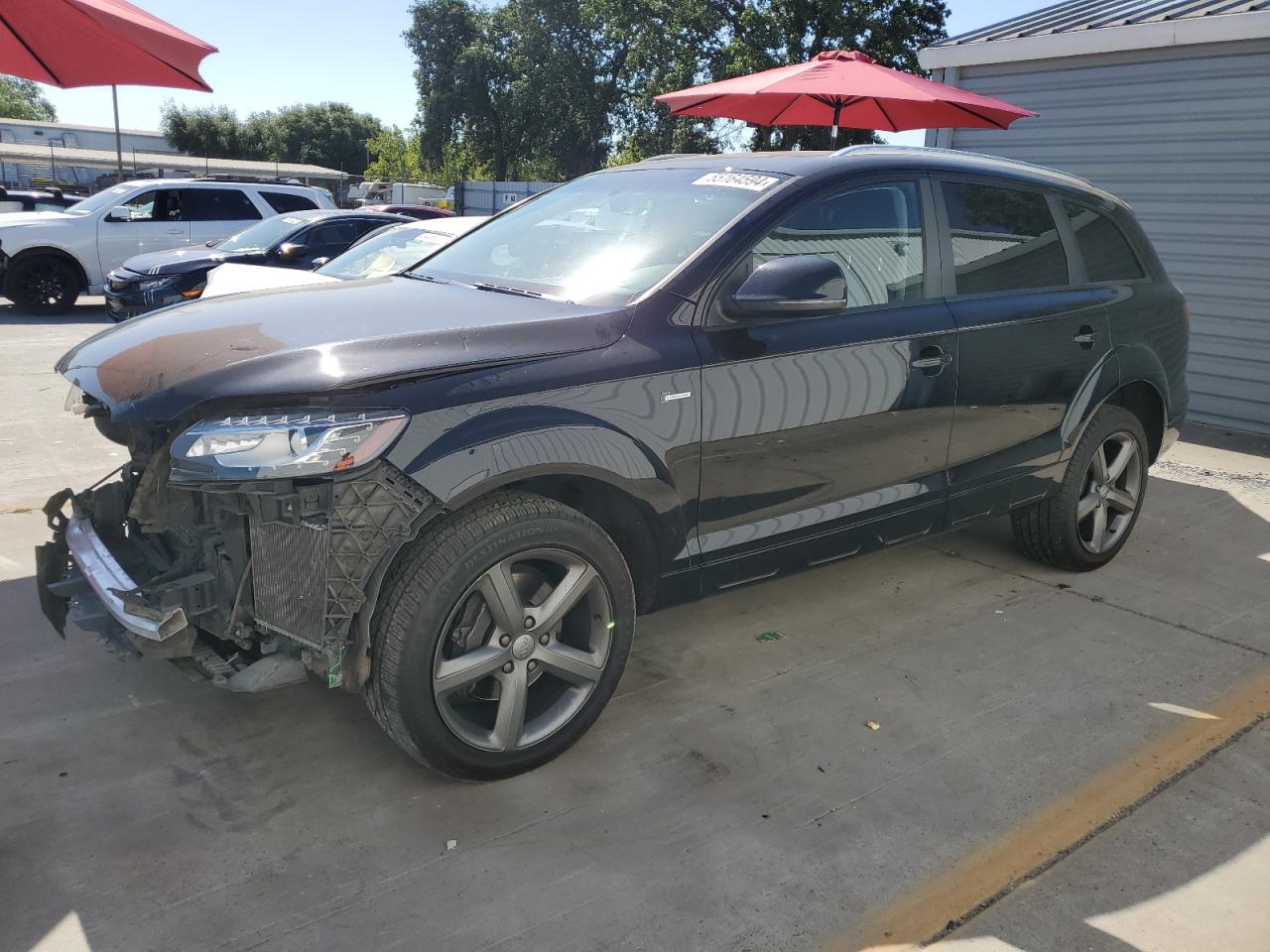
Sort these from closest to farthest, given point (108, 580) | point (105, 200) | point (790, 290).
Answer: point (108, 580)
point (790, 290)
point (105, 200)

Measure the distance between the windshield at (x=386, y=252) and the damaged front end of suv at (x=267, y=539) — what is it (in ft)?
15.9

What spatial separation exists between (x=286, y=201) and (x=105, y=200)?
2287mm

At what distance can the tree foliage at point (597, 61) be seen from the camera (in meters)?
29.8

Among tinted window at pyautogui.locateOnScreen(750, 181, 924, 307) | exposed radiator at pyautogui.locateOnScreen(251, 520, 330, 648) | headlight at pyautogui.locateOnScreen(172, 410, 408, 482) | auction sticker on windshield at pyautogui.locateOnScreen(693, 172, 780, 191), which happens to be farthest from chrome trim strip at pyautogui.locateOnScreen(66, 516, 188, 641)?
auction sticker on windshield at pyautogui.locateOnScreen(693, 172, 780, 191)

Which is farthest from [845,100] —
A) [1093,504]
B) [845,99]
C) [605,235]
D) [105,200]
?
[105,200]

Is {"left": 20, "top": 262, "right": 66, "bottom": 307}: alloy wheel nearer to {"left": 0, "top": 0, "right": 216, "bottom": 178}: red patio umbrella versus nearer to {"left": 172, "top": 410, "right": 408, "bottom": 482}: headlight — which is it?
{"left": 0, "top": 0, "right": 216, "bottom": 178}: red patio umbrella

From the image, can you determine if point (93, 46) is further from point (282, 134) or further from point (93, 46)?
point (282, 134)

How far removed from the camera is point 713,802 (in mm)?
2955

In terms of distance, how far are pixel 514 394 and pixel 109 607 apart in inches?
47.1

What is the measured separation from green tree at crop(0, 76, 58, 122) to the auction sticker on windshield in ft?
291

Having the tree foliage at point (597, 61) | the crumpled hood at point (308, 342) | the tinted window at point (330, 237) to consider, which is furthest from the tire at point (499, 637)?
the tree foliage at point (597, 61)

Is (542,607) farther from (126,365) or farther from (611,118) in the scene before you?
(611,118)

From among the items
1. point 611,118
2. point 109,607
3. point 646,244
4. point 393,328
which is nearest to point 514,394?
point 393,328

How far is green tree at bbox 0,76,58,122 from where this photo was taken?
84.4 metres
